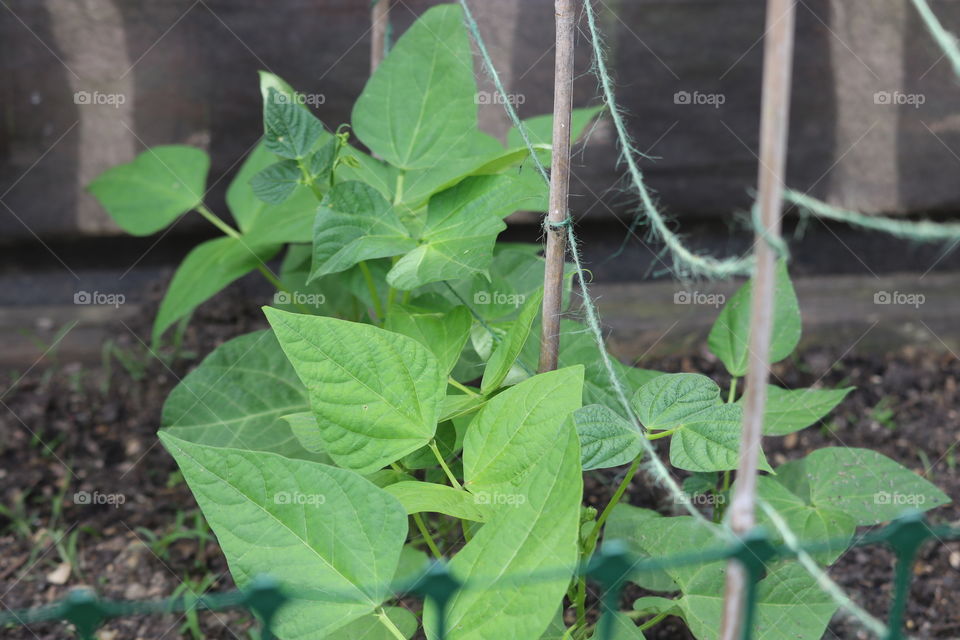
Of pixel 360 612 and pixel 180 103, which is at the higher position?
pixel 180 103

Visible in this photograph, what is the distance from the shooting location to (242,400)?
4.60 feet

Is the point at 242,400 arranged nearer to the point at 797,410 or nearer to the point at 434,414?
the point at 434,414

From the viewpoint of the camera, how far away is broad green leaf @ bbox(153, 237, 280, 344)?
1475mm

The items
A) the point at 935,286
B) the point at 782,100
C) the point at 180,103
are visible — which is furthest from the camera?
the point at 935,286

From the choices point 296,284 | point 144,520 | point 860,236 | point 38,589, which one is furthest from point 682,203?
point 38,589

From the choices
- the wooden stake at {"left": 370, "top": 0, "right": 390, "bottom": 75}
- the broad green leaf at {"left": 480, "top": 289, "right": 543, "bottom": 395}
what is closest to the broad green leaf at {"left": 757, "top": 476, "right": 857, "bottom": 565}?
the broad green leaf at {"left": 480, "top": 289, "right": 543, "bottom": 395}

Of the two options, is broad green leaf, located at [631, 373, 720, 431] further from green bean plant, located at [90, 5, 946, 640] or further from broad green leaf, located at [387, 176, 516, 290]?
broad green leaf, located at [387, 176, 516, 290]

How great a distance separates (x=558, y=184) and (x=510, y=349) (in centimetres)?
20

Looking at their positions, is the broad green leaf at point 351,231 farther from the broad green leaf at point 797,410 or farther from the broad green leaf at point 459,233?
the broad green leaf at point 797,410

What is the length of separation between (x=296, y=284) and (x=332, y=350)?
22.5 inches

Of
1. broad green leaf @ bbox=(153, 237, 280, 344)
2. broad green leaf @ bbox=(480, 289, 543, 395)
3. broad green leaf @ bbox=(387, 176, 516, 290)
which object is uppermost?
broad green leaf @ bbox=(387, 176, 516, 290)

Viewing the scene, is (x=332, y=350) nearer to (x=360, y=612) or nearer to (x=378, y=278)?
(x=360, y=612)

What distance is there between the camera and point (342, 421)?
105 centimetres

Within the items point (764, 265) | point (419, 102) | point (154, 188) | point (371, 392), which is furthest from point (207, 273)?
point (764, 265)
